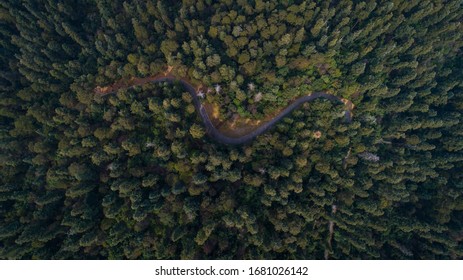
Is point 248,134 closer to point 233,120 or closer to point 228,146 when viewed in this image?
point 233,120

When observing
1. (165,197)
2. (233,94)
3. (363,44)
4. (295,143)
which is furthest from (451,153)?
(165,197)

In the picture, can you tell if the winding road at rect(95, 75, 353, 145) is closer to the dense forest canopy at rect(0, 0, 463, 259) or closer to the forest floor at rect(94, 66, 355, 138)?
the forest floor at rect(94, 66, 355, 138)

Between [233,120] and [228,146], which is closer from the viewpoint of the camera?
[228,146]

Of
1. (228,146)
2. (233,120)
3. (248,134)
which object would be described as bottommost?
(228,146)

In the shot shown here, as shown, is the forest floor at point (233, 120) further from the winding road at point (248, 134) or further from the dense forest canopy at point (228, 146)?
the dense forest canopy at point (228, 146)

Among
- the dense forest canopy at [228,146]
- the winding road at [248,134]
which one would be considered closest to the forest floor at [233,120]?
the winding road at [248,134]

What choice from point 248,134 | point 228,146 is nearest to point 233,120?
point 248,134

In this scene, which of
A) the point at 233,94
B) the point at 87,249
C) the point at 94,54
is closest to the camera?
the point at 87,249

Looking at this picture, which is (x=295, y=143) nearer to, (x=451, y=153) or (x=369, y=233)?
(x=369, y=233)
